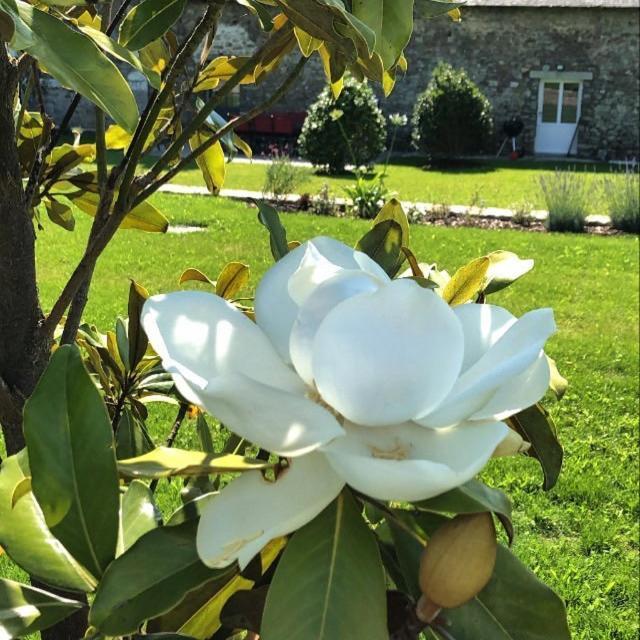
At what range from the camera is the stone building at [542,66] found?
17281 millimetres

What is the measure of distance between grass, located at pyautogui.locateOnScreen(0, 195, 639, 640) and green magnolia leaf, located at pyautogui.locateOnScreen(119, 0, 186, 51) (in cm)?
217

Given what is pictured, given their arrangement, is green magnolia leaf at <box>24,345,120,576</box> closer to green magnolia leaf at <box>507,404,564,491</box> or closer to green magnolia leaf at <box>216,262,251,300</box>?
green magnolia leaf at <box>507,404,564,491</box>

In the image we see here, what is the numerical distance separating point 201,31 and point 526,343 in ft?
1.83

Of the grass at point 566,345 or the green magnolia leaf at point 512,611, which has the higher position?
the green magnolia leaf at point 512,611

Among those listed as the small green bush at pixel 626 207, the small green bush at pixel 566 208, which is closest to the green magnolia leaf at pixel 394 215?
the small green bush at pixel 566 208

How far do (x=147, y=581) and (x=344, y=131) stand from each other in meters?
13.9

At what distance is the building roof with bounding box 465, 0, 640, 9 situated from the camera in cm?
1688

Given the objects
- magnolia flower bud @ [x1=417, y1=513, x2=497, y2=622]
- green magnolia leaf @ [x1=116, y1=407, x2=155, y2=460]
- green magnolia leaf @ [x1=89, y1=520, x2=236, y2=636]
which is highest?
magnolia flower bud @ [x1=417, y1=513, x2=497, y2=622]

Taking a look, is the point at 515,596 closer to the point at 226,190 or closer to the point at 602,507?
the point at 602,507

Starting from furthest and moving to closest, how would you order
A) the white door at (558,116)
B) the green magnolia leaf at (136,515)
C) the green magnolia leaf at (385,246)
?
the white door at (558,116), the green magnolia leaf at (385,246), the green magnolia leaf at (136,515)

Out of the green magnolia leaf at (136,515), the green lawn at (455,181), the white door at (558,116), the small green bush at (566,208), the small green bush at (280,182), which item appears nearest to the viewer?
the green magnolia leaf at (136,515)

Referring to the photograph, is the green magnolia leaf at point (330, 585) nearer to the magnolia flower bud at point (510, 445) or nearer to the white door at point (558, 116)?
the magnolia flower bud at point (510, 445)

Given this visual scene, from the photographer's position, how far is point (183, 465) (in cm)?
50

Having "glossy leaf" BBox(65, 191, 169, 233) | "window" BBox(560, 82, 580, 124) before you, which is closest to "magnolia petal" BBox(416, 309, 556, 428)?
"glossy leaf" BBox(65, 191, 169, 233)
